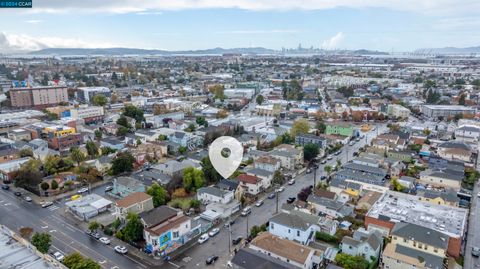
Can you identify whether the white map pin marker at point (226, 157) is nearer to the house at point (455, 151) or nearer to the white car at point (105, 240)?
the white car at point (105, 240)

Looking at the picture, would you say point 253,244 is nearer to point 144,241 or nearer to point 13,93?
point 144,241

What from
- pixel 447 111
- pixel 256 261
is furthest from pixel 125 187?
pixel 447 111

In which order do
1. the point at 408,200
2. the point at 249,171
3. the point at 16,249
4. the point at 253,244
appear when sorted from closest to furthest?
1. the point at 16,249
2. the point at 253,244
3. the point at 408,200
4. the point at 249,171

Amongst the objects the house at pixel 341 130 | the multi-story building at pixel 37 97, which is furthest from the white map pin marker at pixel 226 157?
the multi-story building at pixel 37 97

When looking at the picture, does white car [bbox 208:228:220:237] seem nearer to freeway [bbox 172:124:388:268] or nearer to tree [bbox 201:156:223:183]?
freeway [bbox 172:124:388:268]

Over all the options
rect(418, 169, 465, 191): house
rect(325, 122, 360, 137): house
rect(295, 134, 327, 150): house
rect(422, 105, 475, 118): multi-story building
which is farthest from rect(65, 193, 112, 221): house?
rect(422, 105, 475, 118): multi-story building

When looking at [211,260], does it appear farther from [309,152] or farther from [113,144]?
[113,144]

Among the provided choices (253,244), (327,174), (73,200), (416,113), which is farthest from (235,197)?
(416,113)
